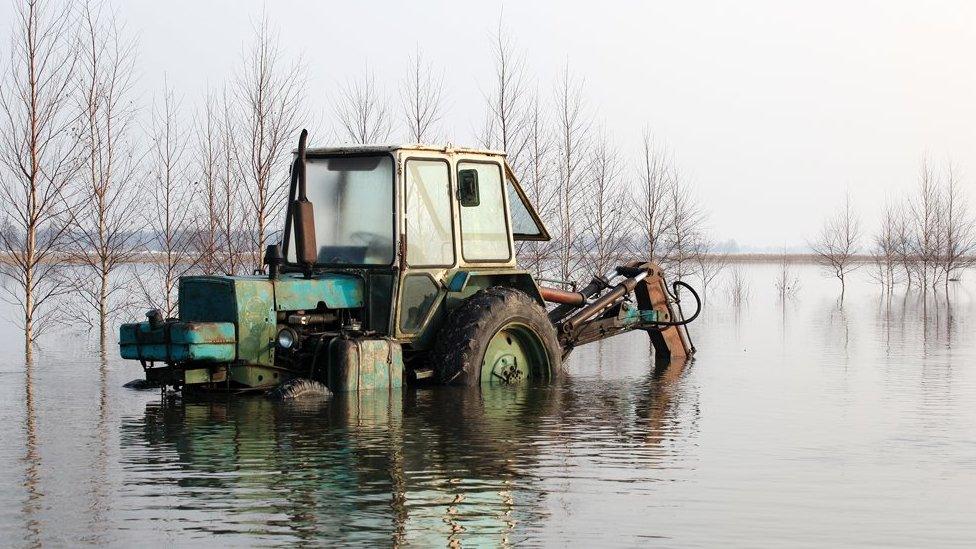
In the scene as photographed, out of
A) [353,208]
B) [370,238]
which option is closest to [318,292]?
[370,238]

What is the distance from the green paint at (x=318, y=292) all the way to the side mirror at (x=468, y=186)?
1435 mm

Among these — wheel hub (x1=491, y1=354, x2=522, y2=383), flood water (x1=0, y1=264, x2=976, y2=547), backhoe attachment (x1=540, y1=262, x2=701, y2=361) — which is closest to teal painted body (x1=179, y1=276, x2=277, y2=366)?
flood water (x1=0, y1=264, x2=976, y2=547)

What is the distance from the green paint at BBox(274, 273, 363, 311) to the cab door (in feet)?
1.52

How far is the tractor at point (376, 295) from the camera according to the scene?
40.6 ft

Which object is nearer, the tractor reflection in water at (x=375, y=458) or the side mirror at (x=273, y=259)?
the tractor reflection in water at (x=375, y=458)

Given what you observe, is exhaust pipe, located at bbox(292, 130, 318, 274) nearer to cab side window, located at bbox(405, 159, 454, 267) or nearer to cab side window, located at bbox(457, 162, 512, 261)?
cab side window, located at bbox(405, 159, 454, 267)

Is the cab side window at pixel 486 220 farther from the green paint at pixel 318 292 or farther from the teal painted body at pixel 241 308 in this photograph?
the teal painted body at pixel 241 308

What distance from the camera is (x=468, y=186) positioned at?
14.0 metres

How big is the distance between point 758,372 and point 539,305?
399 cm

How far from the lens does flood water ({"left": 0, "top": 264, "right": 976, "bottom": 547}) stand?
7.14 metres

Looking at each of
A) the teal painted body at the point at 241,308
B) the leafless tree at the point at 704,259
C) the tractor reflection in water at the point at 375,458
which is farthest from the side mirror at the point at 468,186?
the leafless tree at the point at 704,259

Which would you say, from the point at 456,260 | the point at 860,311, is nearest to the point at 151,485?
the point at 456,260

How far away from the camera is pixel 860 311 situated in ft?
118

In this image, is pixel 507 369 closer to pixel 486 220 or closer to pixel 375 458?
pixel 486 220
